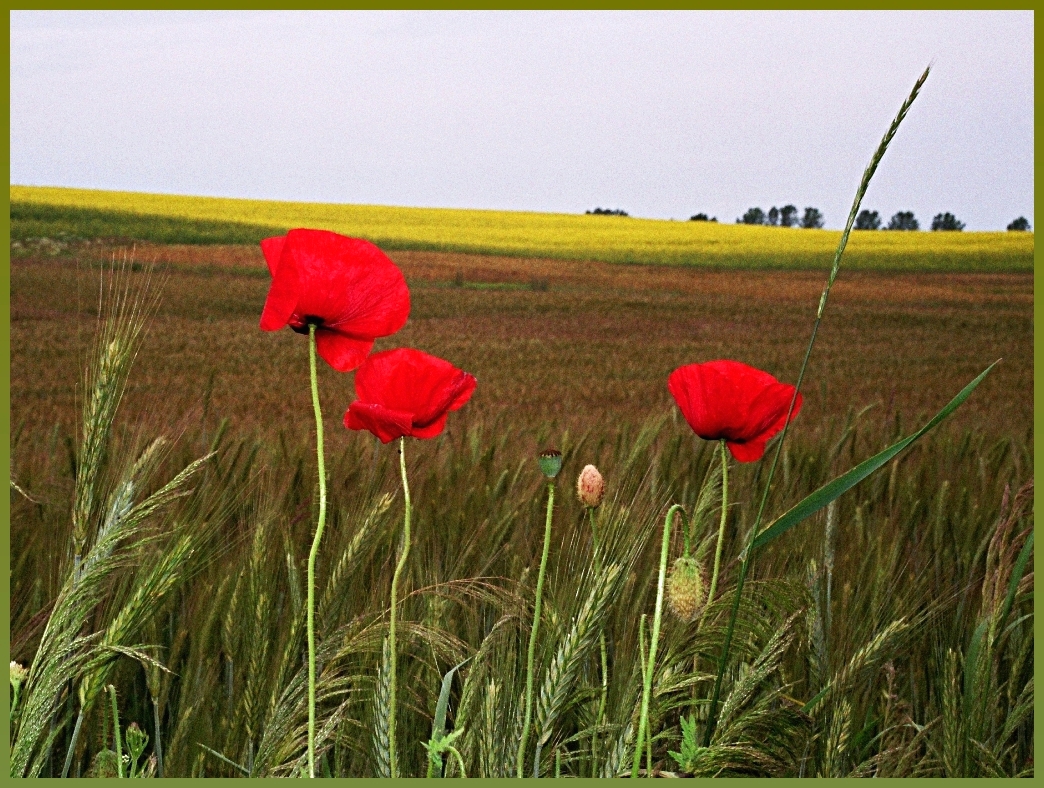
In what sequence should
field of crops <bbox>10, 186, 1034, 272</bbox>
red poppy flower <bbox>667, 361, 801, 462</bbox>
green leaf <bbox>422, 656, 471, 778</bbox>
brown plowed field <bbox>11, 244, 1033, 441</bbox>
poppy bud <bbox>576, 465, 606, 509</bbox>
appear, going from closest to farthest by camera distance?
green leaf <bbox>422, 656, 471, 778</bbox>
poppy bud <bbox>576, 465, 606, 509</bbox>
red poppy flower <bbox>667, 361, 801, 462</bbox>
brown plowed field <bbox>11, 244, 1033, 441</bbox>
field of crops <bbox>10, 186, 1034, 272</bbox>

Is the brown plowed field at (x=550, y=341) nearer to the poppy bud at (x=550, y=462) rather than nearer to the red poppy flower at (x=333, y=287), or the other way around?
the red poppy flower at (x=333, y=287)

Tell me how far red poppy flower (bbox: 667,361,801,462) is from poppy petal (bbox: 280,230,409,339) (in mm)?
272

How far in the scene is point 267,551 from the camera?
3.29 ft

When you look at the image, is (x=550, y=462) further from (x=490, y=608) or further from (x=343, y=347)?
(x=490, y=608)

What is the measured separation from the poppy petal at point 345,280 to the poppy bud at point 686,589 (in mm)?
267

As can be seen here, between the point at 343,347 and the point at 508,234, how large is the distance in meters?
19.9

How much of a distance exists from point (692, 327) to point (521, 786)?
8.62 meters

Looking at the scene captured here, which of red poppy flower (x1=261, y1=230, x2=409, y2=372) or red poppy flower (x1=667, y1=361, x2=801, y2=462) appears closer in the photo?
red poppy flower (x1=261, y1=230, x2=409, y2=372)

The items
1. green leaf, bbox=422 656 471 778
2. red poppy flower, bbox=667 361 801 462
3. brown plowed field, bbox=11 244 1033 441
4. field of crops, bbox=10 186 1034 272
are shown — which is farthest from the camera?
field of crops, bbox=10 186 1034 272

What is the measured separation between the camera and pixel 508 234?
20.4 metres

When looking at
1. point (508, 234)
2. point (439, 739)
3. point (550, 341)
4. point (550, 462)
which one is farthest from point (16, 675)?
point (508, 234)

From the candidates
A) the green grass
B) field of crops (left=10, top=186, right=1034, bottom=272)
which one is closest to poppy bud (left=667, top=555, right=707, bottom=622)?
the green grass

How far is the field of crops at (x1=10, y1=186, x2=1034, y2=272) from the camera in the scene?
1817cm

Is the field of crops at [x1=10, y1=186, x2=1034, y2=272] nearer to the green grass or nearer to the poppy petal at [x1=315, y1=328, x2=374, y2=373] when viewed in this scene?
the green grass
